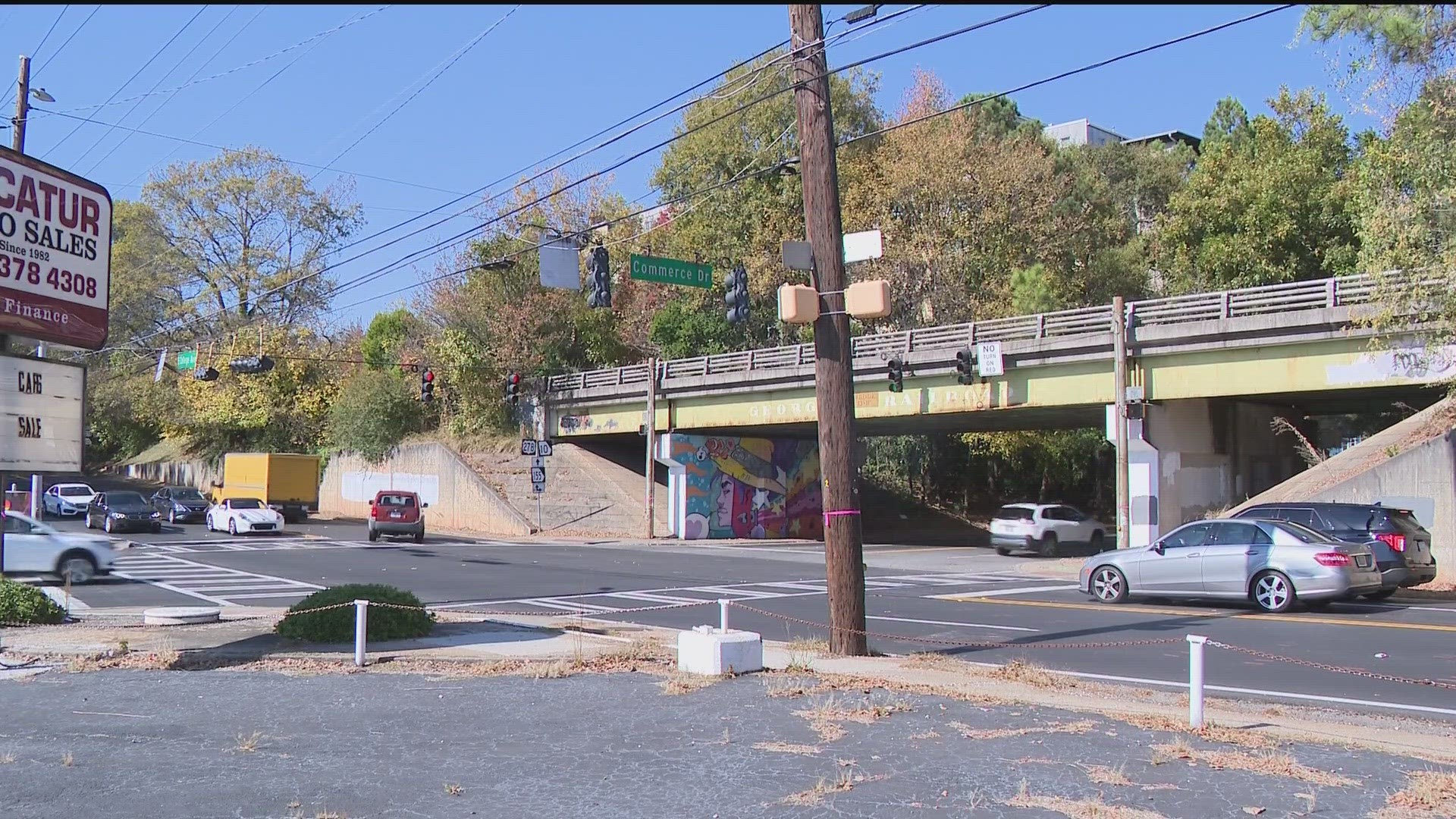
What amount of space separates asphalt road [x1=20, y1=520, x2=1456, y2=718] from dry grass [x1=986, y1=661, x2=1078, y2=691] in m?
0.89

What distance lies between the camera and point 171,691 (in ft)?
33.6

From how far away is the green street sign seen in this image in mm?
21844

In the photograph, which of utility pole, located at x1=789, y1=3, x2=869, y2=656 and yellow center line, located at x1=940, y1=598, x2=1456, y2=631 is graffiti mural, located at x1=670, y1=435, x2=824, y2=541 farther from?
utility pole, located at x1=789, y1=3, x2=869, y2=656

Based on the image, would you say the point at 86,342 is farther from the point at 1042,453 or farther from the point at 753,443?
the point at 1042,453

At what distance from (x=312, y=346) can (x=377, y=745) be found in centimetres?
6186

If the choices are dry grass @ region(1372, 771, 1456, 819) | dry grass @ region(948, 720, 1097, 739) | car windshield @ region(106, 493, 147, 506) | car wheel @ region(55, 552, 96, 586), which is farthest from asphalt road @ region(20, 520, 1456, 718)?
car windshield @ region(106, 493, 147, 506)

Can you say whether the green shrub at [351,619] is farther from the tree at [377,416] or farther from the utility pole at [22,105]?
the tree at [377,416]

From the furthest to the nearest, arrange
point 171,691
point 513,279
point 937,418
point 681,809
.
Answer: point 513,279
point 937,418
point 171,691
point 681,809

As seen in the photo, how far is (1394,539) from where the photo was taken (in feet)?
63.6

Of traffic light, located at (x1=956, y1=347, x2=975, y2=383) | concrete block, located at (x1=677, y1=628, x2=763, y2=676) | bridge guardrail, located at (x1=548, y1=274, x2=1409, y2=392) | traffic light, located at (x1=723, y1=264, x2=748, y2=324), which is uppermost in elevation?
bridge guardrail, located at (x1=548, y1=274, x2=1409, y2=392)

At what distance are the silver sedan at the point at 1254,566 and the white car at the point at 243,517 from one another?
1250 inches

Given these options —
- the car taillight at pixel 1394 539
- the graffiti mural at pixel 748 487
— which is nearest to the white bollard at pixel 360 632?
the car taillight at pixel 1394 539

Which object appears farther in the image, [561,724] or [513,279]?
[513,279]

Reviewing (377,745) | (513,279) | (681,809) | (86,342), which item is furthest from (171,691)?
(513,279)
